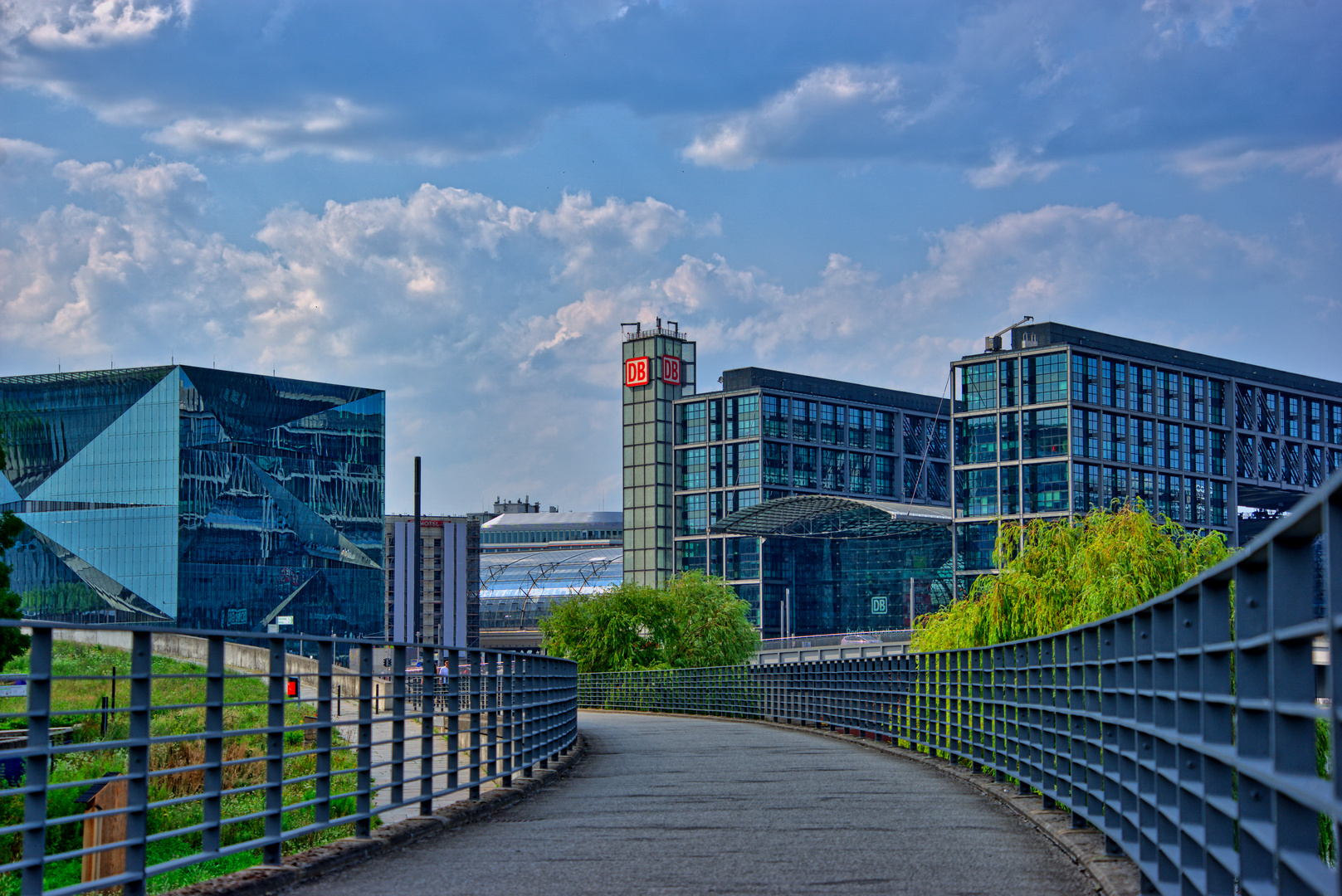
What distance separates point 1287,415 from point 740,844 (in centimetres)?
11610

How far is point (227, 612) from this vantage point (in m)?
117

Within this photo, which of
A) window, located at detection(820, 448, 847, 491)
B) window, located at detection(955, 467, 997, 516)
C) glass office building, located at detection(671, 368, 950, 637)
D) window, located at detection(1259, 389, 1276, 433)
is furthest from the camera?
window, located at detection(820, 448, 847, 491)

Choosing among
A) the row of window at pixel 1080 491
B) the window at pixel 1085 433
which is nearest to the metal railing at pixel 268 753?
the row of window at pixel 1080 491

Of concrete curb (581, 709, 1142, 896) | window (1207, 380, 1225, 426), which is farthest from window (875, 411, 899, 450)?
concrete curb (581, 709, 1142, 896)

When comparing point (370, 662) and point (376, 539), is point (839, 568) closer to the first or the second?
point (376, 539)

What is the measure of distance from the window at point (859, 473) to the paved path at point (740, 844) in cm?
11946

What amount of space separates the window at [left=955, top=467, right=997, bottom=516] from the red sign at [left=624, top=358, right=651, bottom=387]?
124 feet

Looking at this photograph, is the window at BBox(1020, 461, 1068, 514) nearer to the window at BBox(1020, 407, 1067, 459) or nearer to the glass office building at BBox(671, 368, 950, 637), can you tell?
the window at BBox(1020, 407, 1067, 459)

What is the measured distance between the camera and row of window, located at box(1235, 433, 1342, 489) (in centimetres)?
11312

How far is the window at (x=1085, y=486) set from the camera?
333ft

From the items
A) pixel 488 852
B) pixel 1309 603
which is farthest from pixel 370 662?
pixel 1309 603

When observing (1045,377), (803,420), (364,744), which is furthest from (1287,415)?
(364,744)

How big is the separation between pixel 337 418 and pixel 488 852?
120470mm

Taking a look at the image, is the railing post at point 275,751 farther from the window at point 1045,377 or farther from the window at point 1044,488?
the window at point 1045,377
